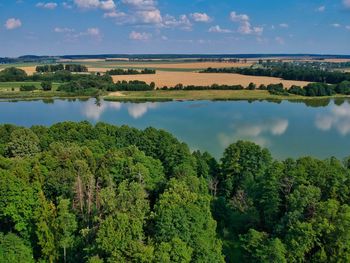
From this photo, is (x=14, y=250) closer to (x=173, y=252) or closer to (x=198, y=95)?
(x=173, y=252)

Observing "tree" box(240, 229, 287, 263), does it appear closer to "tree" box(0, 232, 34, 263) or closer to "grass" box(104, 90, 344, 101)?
"tree" box(0, 232, 34, 263)

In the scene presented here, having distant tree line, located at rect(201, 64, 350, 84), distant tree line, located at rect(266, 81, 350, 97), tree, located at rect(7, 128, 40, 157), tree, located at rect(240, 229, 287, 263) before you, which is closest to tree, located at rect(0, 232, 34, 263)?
tree, located at rect(240, 229, 287, 263)

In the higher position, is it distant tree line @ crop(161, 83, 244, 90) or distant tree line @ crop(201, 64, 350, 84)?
distant tree line @ crop(201, 64, 350, 84)

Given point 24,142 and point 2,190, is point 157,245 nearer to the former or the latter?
point 2,190

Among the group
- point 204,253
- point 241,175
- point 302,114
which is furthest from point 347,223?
point 302,114

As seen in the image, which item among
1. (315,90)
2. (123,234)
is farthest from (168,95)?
(123,234)

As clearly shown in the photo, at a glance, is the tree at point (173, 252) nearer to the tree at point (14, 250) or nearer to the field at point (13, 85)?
the tree at point (14, 250)

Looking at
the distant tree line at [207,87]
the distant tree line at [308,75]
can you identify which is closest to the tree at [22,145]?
the distant tree line at [207,87]
